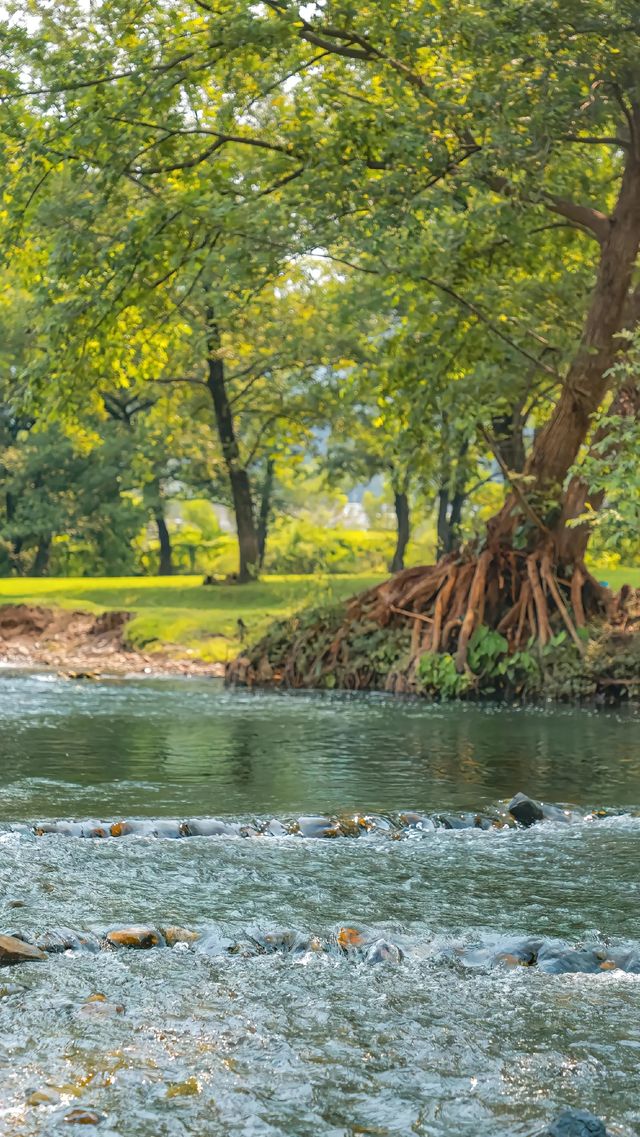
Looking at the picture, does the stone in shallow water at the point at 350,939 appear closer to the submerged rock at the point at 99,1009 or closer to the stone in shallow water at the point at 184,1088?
the submerged rock at the point at 99,1009

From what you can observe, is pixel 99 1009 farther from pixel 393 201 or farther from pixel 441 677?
pixel 441 677

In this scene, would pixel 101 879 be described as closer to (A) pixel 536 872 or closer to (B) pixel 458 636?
(A) pixel 536 872

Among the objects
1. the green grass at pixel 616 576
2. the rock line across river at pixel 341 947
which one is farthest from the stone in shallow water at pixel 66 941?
the green grass at pixel 616 576

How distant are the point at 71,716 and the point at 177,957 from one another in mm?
12530

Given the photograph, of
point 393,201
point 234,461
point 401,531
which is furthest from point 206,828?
point 401,531

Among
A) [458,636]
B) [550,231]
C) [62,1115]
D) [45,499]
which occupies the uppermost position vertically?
[550,231]

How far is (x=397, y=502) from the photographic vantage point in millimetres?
50031

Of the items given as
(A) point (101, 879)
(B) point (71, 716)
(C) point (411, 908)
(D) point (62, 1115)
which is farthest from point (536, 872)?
(B) point (71, 716)

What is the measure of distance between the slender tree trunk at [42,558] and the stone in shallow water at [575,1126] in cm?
5616

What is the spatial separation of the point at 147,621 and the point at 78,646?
190 centimetres

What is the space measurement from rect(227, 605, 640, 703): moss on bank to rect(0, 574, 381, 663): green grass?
704mm

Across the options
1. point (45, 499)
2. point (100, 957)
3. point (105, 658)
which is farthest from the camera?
point (45, 499)

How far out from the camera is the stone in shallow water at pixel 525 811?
11.7m

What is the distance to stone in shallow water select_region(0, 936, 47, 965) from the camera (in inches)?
292
